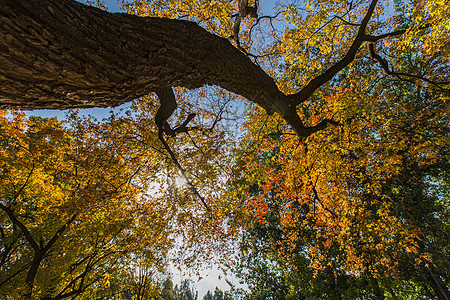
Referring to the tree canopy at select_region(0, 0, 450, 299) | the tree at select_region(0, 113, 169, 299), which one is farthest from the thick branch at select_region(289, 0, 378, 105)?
the tree at select_region(0, 113, 169, 299)

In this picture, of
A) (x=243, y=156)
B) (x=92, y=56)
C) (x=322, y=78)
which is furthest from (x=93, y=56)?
(x=243, y=156)

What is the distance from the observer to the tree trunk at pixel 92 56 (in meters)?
1.33

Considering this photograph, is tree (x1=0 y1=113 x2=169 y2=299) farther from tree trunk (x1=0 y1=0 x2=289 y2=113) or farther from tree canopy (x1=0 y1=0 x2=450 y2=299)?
tree trunk (x1=0 y1=0 x2=289 y2=113)

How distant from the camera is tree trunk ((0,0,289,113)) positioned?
1.33 metres

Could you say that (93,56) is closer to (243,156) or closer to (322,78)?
(322,78)

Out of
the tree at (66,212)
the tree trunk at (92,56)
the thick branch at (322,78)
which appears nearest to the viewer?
the tree trunk at (92,56)

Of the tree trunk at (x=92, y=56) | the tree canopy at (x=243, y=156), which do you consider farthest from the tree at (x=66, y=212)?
the tree trunk at (x=92, y=56)

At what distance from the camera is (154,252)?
32.4 feet

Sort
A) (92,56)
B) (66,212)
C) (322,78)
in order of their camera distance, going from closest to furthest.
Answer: (92,56)
(322,78)
(66,212)

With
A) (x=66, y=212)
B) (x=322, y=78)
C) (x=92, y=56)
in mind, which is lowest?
(x=92, y=56)

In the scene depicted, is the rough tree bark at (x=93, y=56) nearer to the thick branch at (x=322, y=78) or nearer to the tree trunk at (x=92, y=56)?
the tree trunk at (x=92, y=56)

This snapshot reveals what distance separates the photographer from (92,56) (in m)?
1.68

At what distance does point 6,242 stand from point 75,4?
12897 mm

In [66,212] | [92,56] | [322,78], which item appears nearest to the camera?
[92,56]
